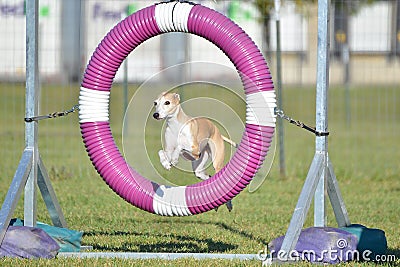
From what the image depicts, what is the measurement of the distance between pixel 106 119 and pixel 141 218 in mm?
2120

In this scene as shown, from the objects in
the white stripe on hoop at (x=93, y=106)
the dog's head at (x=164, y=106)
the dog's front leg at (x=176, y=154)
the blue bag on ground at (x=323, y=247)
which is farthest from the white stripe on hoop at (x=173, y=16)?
the blue bag on ground at (x=323, y=247)

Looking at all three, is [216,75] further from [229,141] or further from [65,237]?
[65,237]

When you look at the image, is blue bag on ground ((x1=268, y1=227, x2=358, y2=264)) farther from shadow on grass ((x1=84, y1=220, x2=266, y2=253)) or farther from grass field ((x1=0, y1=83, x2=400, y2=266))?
shadow on grass ((x1=84, y1=220, x2=266, y2=253))

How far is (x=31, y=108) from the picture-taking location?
6086 millimetres

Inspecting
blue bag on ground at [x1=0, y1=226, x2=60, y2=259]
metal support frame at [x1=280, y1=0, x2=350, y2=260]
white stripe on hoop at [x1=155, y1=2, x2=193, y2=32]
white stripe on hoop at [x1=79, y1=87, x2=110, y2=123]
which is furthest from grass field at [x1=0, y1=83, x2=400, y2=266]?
white stripe on hoop at [x1=155, y1=2, x2=193, y2=32]

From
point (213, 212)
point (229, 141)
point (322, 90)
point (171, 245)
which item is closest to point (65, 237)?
point (171, 245)

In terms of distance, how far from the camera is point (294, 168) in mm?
10977

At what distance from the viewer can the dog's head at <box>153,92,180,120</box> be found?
580 centimetres

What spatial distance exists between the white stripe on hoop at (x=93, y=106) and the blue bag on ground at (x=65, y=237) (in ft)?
2.51

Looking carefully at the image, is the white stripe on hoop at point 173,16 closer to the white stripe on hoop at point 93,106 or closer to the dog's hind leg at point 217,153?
the white stripe on hoop at point 93,106

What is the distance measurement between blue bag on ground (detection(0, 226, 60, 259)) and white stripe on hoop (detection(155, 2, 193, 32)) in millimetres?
1432

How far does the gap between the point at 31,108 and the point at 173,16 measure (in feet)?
3.78

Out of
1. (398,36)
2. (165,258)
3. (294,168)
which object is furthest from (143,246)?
(398,36)

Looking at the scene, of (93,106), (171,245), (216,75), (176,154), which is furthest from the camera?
(216,75)
